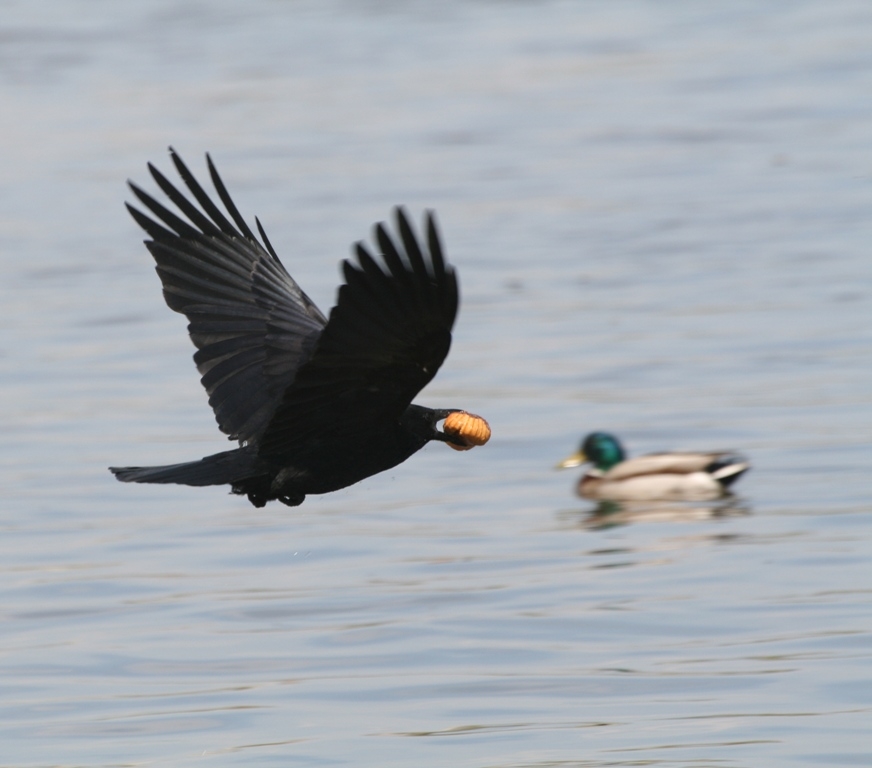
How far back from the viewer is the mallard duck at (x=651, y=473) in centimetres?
1298

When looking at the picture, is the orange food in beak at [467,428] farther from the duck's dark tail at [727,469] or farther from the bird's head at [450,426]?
the duck's dark tail at [727,469]

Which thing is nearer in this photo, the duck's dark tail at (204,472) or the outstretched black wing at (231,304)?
the duck's dark tail at (204,472)

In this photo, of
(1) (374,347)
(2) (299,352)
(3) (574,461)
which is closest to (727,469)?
(3) (574,461)

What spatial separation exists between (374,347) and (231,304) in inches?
76.5

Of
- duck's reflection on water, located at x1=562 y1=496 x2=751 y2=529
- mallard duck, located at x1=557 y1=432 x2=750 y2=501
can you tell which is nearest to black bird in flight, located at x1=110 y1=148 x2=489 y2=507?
duck's reflection on water, located at x1=562 y1=496 x2=751 y2=529

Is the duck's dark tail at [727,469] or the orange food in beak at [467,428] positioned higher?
the orange food in beak at [467,428]

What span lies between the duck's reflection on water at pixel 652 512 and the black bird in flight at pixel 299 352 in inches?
207

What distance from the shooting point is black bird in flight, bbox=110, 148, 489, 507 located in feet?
18.2

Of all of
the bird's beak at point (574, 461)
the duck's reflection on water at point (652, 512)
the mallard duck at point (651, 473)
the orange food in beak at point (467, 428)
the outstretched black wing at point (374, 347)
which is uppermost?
the outstretched black wing at point (374, 347)

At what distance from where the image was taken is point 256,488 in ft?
22.5

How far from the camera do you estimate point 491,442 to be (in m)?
13.9

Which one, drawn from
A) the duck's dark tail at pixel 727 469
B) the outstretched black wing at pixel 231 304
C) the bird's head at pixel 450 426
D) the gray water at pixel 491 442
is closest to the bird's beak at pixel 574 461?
the gray water at pixel 491 442

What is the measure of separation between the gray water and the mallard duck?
0.65 feet

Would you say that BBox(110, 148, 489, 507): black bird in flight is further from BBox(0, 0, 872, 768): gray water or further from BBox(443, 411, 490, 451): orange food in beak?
BBox(0, 0, 872, 768): gray water
